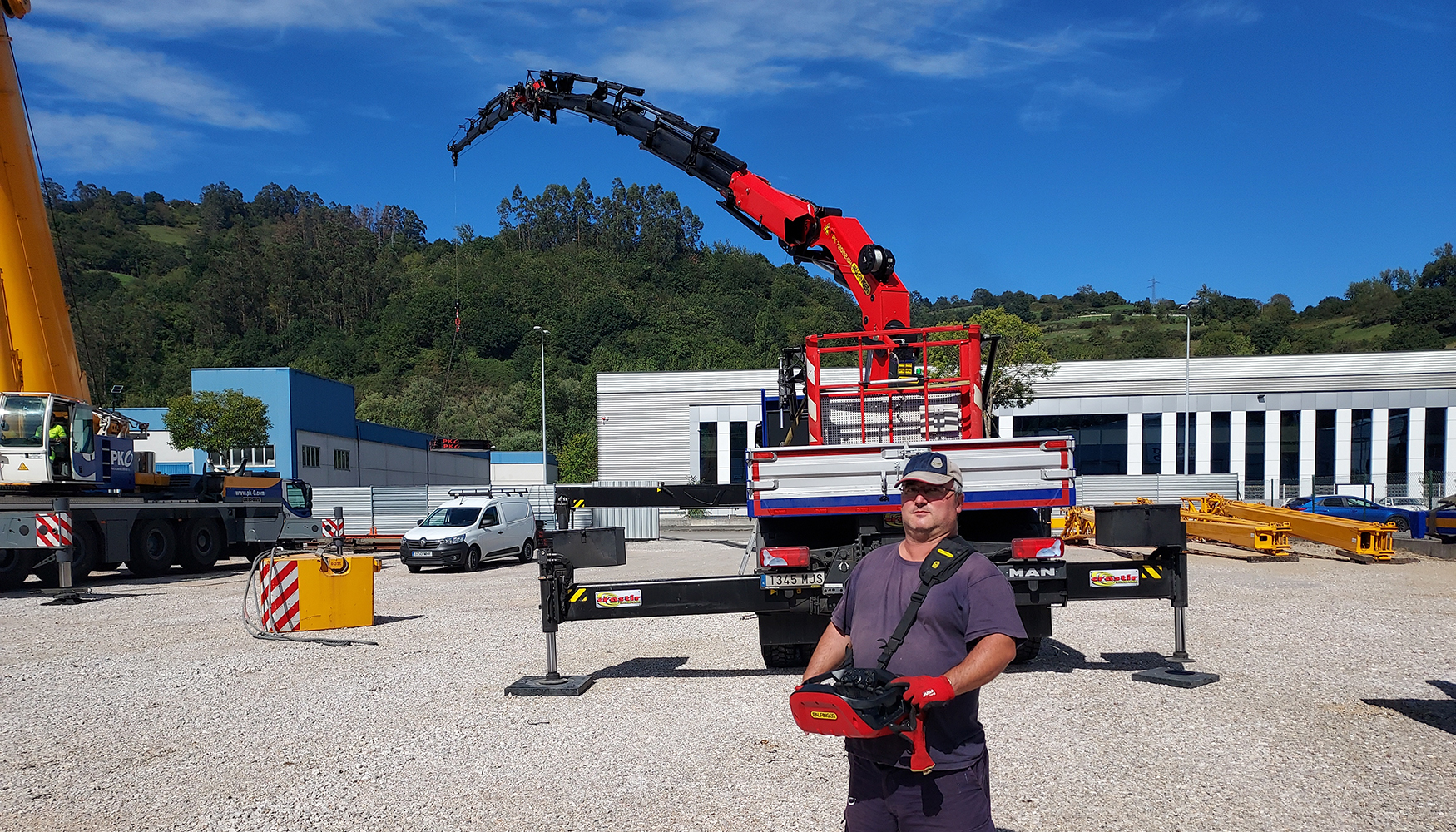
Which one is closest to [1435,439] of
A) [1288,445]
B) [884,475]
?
[1288,445]

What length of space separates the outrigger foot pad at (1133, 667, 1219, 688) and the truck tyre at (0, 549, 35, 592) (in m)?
17.8

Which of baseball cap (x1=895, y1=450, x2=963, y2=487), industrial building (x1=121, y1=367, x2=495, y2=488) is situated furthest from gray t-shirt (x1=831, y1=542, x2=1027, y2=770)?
industrial building (x1=121, y1=367, x2=495, y2=488)

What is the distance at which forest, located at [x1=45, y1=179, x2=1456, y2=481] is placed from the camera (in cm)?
9400

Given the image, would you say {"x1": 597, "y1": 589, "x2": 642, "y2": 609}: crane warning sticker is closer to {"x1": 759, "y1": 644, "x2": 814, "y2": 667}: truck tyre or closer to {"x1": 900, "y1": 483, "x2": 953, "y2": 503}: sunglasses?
{"x1": 759, "y1": 644, "x2": 814, "y2": 667}: truck tyre

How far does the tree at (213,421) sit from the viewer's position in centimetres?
4272

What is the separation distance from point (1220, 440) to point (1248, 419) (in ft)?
5.29

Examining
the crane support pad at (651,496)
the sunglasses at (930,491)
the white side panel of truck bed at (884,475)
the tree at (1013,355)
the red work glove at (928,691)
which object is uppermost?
the tree at (1013,355)

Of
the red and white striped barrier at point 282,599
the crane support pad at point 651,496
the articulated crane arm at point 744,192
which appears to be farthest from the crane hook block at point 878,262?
the red and white striped barrier at point 282,599

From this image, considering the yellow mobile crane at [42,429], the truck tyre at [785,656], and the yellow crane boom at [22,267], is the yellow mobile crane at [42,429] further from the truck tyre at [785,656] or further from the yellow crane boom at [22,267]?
the truck tyre at [785,656]

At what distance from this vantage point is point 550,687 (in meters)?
8.30

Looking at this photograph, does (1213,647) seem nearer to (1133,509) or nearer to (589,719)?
(1133,509)

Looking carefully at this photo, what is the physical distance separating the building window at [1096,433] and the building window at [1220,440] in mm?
4049

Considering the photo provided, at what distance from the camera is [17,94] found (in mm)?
17250

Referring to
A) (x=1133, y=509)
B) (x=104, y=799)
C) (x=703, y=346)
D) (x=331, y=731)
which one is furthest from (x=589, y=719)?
(x=703, y=346)
